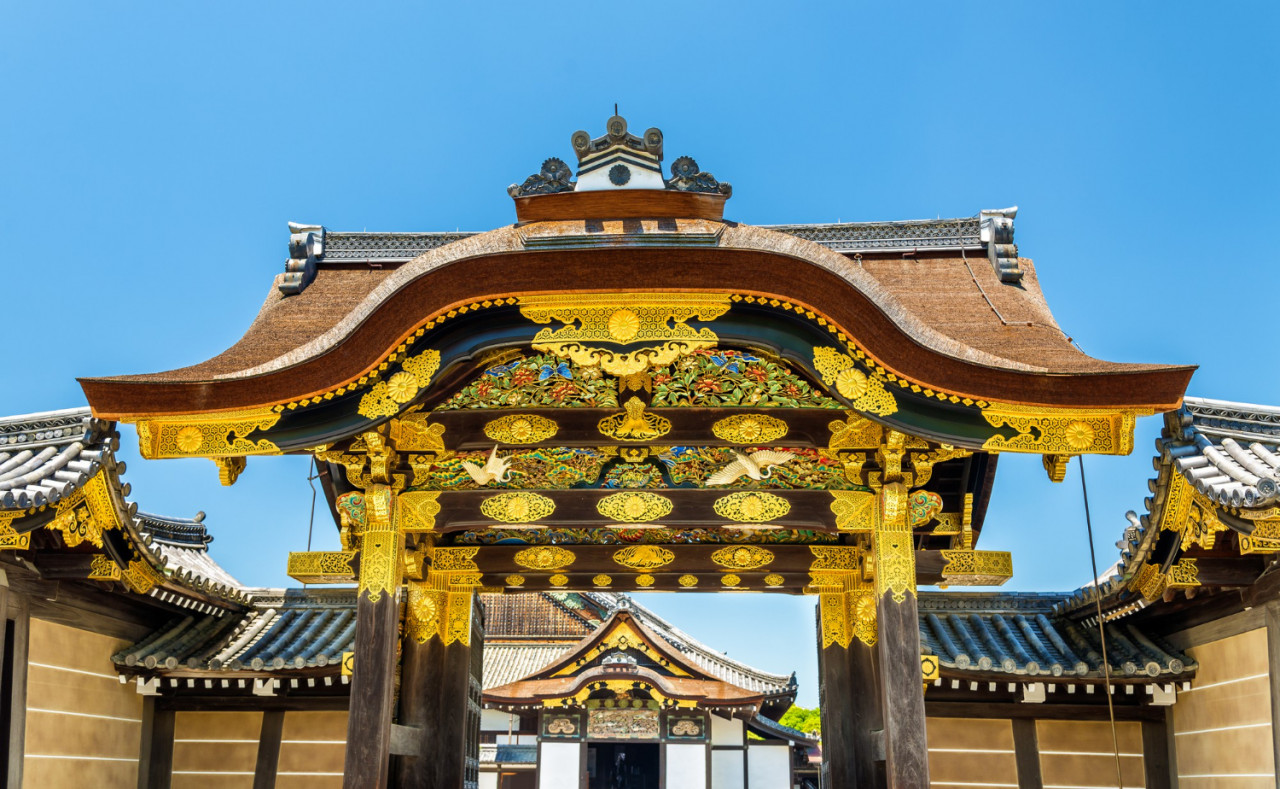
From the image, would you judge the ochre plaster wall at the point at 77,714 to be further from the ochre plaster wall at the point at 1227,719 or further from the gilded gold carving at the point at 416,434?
the ochre plaster wall at the point at 1227,719

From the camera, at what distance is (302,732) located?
10.2m

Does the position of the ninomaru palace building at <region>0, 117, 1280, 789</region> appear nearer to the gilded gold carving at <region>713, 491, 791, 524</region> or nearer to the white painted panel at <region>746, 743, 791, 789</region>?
the gilded gold carving at <region>713, 491, 791, 524</region>

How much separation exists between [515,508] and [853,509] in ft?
8.17

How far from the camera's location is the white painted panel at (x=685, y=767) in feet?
61.2

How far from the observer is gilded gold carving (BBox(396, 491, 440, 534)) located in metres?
7.62

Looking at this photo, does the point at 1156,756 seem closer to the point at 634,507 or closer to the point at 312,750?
the point at 634,507

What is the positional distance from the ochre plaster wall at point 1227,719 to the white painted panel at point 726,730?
36.5 feet

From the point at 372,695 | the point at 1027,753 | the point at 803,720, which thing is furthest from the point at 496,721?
the point at 803,720

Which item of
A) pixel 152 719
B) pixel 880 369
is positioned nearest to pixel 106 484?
pixel 152 719

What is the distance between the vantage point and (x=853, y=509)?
24.5 ft

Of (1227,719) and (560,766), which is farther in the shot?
(560,766)

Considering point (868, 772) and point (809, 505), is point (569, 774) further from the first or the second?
point (809, 505)

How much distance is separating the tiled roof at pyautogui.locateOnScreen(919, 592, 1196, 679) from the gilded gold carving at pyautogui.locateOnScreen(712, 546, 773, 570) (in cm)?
179

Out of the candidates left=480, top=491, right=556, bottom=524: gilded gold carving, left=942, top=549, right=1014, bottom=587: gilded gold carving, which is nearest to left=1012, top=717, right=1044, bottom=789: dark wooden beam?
left=942, top=549, right=1014, bottom=587: gilded gold carving
